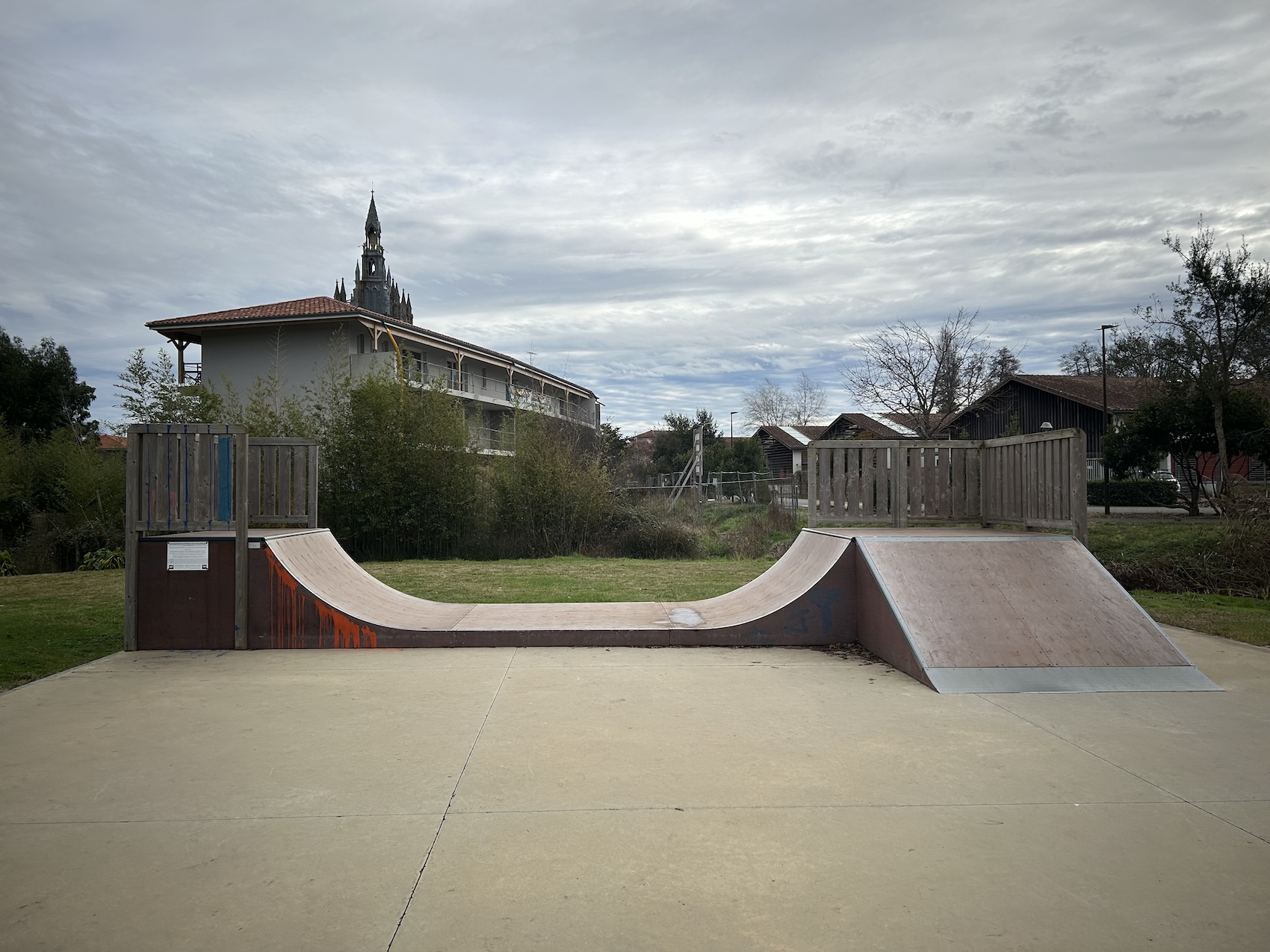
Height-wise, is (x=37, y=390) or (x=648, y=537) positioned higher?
(x=37, y=390)

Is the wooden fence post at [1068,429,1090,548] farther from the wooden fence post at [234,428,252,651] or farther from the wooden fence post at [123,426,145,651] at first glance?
the wooden fence post at [123,426,145,651]

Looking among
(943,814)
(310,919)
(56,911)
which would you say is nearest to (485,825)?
(310,919)

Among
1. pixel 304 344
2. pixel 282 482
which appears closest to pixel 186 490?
pixel 282 482

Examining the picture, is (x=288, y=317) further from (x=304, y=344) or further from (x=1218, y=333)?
(x=1218, y=333)

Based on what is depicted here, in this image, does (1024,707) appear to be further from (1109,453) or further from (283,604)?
(1109,453)

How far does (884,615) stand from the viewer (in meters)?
6.02

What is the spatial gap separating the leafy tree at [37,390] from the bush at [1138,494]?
36.2 metres

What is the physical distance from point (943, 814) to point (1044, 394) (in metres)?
34.9

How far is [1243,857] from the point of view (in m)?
2.72

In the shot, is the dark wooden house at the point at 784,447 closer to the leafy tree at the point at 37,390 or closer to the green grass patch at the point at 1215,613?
the leafy tree at the point at 37,390

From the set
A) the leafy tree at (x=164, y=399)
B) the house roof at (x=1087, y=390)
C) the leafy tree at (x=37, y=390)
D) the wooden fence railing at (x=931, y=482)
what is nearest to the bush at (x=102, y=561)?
the leafy tree at (x=164, y=399)

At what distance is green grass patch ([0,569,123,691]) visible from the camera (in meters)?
6.14

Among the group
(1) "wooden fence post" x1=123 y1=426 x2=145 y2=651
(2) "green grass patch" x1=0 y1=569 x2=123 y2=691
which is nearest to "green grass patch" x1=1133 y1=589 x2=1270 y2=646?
(1) "wooden fence post" x1=123 y1=426 x2=145 y2=651

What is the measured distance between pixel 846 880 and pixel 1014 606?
3.81 meters
